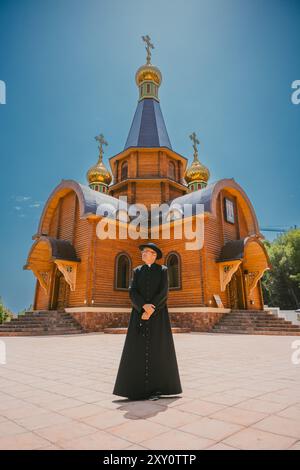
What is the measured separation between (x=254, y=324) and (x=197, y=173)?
39.2 feet

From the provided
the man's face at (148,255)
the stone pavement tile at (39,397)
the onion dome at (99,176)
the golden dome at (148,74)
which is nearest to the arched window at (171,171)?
the onion dome at (99,176)

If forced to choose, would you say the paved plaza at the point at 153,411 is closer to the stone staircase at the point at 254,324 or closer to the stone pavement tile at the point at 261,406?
the stone pavement tile at the point at 261,406

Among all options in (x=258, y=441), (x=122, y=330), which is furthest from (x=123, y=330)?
(x=258, y=441)

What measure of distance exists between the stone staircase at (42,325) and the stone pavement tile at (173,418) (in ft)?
33.6

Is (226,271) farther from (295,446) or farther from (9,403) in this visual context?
(295,446)

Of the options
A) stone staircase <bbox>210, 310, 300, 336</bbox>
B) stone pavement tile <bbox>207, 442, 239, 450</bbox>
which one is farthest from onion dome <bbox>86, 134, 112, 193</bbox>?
stone pavement tile <bbox>207, 442, 239, 450</bbox>

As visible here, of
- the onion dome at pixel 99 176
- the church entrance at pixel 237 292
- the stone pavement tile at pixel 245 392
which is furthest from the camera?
the onion dome at pixel 99 176

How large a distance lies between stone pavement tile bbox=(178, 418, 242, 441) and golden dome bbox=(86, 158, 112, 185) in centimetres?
2065

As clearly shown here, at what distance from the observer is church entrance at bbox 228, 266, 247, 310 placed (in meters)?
15.0

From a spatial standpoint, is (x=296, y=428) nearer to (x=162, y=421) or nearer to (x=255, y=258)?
(x=162, y=421)

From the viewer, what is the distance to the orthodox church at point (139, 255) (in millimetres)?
13016

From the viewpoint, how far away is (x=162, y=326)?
126 inches

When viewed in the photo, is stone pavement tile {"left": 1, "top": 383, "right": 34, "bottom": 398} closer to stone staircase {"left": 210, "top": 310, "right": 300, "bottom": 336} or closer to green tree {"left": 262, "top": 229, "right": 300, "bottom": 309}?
stone staircase {"left": 210, "top": 310, "right": 300, "bottom": 336}
